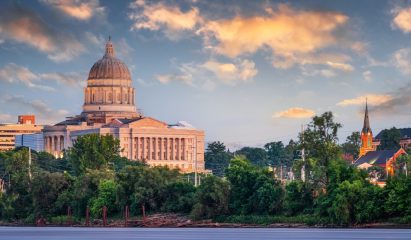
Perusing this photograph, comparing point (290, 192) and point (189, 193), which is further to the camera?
point (189, 193)

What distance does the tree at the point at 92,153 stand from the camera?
13550 centimetres

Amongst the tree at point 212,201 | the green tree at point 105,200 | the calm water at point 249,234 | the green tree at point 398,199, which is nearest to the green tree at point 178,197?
the tree at point 212,201

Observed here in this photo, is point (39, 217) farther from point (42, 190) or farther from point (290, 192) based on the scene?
point (290, 192)

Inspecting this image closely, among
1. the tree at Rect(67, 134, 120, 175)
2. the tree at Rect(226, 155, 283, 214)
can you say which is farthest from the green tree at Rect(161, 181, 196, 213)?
the tree at Rect(67, 134, 120, 175)

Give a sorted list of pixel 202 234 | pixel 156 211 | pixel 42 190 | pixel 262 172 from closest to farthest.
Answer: pixel 202 234 → pixel 262 172 → pixel 156 211 → pixel 42 190

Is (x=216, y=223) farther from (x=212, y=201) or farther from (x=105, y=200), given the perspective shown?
(x=105, y=200)

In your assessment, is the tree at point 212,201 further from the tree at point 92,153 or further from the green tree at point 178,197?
the tree at point 92,153

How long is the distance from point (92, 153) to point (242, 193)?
180 feet

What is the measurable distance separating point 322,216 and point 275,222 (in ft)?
13.7

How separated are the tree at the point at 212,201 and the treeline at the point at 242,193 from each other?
0.24ft

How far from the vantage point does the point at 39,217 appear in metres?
99.2

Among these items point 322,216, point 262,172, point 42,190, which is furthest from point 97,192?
point 322,216

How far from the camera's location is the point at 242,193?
288ft

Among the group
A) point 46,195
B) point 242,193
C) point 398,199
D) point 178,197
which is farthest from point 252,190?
point 46,195
